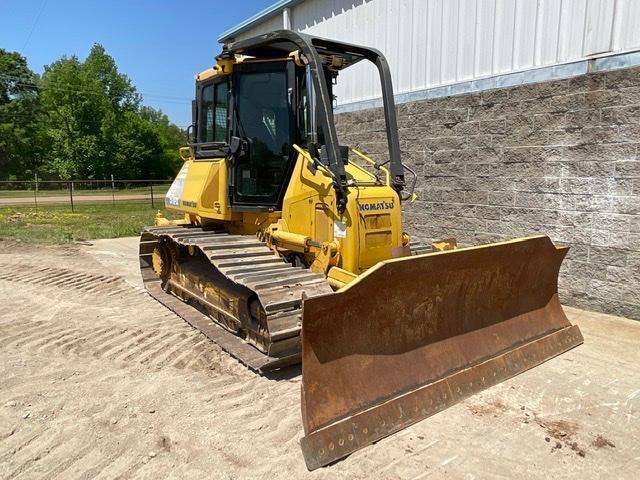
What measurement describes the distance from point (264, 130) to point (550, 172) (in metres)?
3.61

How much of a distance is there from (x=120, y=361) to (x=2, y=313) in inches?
92.5

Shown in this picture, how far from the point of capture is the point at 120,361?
4504 millimetres

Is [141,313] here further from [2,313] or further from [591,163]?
[591,163]

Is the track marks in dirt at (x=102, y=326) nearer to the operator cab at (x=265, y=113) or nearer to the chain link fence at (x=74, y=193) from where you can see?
the operator cab at (x=265, y=113)

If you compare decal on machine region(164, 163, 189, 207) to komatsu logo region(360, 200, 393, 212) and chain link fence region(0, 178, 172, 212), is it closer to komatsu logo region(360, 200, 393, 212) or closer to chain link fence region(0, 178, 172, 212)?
komatsu logo region(360, 200, 393, 212)

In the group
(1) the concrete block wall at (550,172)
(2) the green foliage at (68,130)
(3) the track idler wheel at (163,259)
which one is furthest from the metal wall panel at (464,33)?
(2) the green foliage at (68,130)

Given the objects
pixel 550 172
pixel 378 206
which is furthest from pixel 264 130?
pixel 550 172

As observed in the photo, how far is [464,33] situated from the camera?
7.25 meters

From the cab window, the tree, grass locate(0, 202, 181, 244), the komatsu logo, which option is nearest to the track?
the komatsu logo

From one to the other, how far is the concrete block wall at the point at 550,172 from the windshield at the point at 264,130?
331 centimetres

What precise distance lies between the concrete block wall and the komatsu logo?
2747mm

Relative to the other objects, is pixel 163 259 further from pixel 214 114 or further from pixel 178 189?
pixel 214 114

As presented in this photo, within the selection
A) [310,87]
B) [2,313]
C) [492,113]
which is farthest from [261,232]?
[492,113]

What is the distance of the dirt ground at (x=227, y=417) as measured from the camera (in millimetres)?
2979
